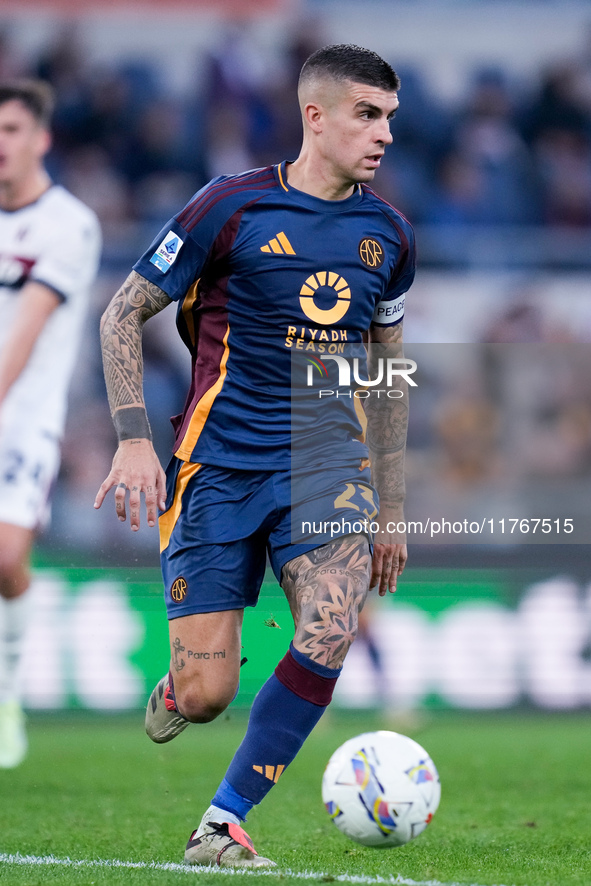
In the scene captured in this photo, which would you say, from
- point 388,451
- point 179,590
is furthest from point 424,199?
point 179,590

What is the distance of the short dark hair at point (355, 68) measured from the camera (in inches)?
159

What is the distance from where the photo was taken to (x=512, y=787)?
6.06m

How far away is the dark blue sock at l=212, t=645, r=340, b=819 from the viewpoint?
12.3ft

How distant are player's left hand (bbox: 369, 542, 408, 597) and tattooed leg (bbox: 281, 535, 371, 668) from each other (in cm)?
44

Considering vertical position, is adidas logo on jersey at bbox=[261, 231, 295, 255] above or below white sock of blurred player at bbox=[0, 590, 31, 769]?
above

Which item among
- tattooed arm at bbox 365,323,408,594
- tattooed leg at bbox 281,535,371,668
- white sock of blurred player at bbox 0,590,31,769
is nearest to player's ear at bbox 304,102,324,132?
tattooed arm at bbox 365,323,408,594

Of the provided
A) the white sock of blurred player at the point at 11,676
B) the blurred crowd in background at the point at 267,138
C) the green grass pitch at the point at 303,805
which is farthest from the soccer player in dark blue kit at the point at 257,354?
the blurred crowd in background at the point at 267,138

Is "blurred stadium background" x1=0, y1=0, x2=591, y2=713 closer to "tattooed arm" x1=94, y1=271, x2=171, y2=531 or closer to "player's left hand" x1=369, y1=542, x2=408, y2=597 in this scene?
"player's left hand" x1=369, y1=542, x2=408, y2=597

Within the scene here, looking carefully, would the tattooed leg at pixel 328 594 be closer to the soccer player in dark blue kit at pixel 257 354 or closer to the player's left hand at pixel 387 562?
the soccer player in dark blue kit at pixel 257 354

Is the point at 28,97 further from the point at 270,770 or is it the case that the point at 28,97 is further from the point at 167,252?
the point at 270,770

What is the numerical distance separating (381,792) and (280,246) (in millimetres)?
1757

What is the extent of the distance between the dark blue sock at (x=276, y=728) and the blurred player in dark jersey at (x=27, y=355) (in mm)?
3155

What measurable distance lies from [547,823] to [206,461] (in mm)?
2079

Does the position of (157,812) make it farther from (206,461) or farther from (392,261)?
(392,261)
